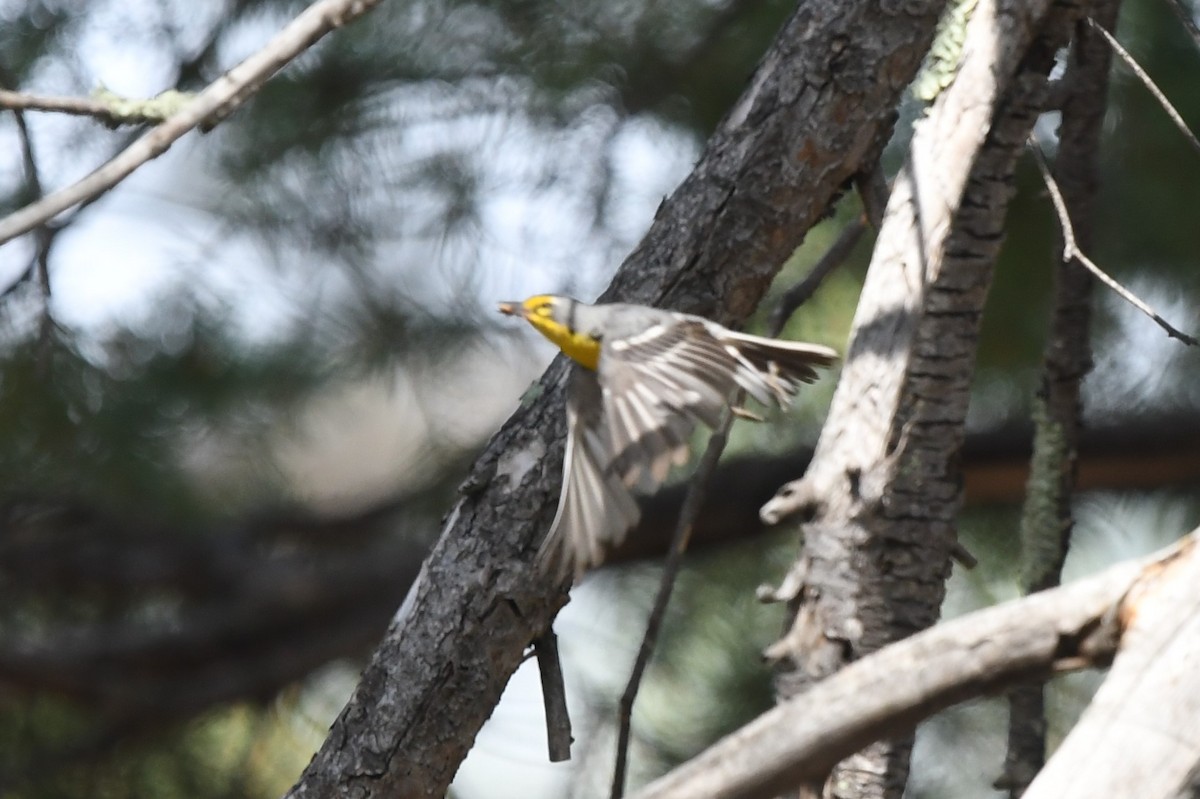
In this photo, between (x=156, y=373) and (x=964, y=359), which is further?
(x=156, y=373)

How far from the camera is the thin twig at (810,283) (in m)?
1.36

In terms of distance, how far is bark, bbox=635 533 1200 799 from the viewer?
663mm

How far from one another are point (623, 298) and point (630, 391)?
203 mm

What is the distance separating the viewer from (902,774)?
1162 millimetres

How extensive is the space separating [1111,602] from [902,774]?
0.50m

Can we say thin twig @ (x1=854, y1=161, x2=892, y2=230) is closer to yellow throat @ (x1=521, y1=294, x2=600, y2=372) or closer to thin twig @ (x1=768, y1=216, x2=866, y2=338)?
thin twig @ (x1=768, y1=216, x2=866, y2=338)

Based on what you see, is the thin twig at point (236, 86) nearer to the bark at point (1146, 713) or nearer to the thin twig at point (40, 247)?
the thin twig at point (40, 247)

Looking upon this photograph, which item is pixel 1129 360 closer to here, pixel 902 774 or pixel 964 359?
pixel 964 359

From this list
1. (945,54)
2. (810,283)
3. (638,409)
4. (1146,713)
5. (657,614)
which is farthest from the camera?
(810,283)

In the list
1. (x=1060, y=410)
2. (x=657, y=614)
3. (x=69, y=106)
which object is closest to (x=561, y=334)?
(x=657, y=614)

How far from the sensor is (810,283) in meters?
1.38

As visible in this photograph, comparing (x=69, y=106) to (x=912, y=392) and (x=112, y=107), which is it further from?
(x=912, y=392)

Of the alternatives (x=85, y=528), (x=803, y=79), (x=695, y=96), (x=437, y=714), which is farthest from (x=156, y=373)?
(x=803, y=79)

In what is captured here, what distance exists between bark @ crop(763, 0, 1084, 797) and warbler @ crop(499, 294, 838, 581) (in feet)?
0.29
